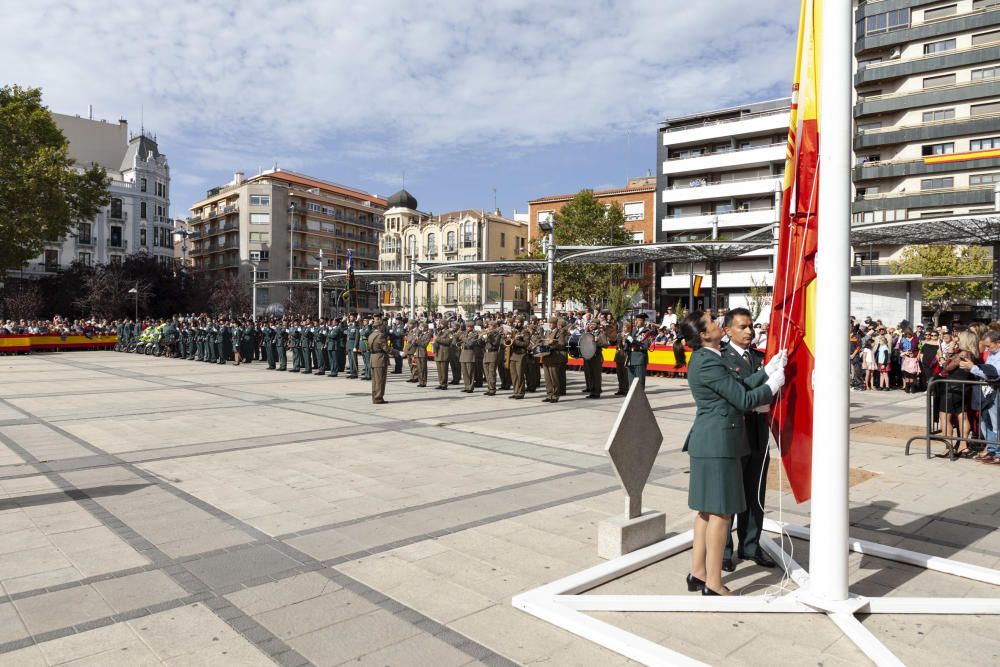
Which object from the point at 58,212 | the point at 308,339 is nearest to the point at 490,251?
the point at 58,212

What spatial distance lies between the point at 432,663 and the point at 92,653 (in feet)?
5.81

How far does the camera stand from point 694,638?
3768 millimetres

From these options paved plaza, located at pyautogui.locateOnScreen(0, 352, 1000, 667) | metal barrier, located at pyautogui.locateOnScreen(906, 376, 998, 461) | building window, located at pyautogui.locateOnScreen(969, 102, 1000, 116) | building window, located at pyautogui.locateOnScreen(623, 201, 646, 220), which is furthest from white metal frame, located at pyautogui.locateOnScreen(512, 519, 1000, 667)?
building window, located at pyautogui.locateOnScreen(623, 201, 646, 220)

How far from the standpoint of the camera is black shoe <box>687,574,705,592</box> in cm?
439

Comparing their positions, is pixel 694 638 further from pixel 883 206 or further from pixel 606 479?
pixel 883 206

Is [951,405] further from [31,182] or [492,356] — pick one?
[31,182]

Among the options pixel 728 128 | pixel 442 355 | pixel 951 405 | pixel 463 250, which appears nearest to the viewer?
pixel 951 405

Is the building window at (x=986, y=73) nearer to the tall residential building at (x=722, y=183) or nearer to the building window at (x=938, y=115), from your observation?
the building window at (x=938, y=115)

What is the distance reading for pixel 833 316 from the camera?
400cm

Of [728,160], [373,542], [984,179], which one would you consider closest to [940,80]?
[984,179]

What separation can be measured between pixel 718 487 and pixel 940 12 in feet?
176

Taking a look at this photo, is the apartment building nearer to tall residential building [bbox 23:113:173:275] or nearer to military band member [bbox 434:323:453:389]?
tall residential building [bbox 23:113:173:275]

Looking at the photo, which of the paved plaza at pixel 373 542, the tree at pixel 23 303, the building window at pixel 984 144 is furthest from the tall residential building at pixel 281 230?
the paved plaza at pixel 373 542

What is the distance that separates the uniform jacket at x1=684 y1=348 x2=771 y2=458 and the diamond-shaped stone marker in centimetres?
70
